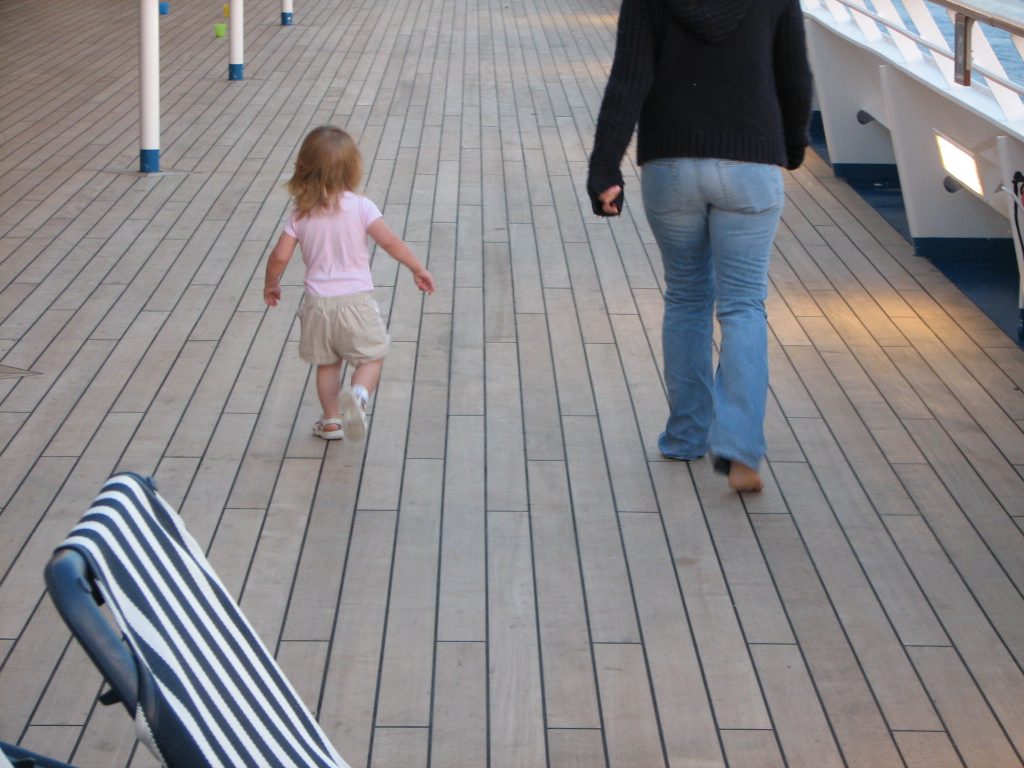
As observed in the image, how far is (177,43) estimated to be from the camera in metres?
11.6

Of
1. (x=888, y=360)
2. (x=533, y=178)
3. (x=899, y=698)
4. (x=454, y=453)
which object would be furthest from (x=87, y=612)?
(x=533, y=178)

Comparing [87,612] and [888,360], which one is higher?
[87,612]

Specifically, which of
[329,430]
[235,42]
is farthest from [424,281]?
[235,42]

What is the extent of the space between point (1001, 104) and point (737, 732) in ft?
11.1

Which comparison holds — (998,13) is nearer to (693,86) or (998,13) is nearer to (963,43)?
(963,43)

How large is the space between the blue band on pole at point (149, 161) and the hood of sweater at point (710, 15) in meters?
4.38

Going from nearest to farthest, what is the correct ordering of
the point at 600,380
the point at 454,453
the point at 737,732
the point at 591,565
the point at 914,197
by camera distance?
1. the point at 737,732
2. the point at 591,565
3. the point at 454,453
4. the point at 600,380
5. the point at 914,197

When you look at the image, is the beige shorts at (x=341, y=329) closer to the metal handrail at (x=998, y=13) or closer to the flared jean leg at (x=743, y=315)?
the flared jean leg at (x=743, y=315)

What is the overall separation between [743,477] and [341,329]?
1182mm

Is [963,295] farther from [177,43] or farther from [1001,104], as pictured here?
[177,43]

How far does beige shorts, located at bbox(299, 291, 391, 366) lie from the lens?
3969mm

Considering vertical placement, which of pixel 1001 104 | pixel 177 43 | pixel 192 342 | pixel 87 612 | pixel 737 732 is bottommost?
pixel 177 43

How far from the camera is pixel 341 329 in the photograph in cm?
397

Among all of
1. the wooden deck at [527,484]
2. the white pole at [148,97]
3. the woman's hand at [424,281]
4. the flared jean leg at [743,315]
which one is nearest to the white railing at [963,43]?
the wooden deck at [527,484]
